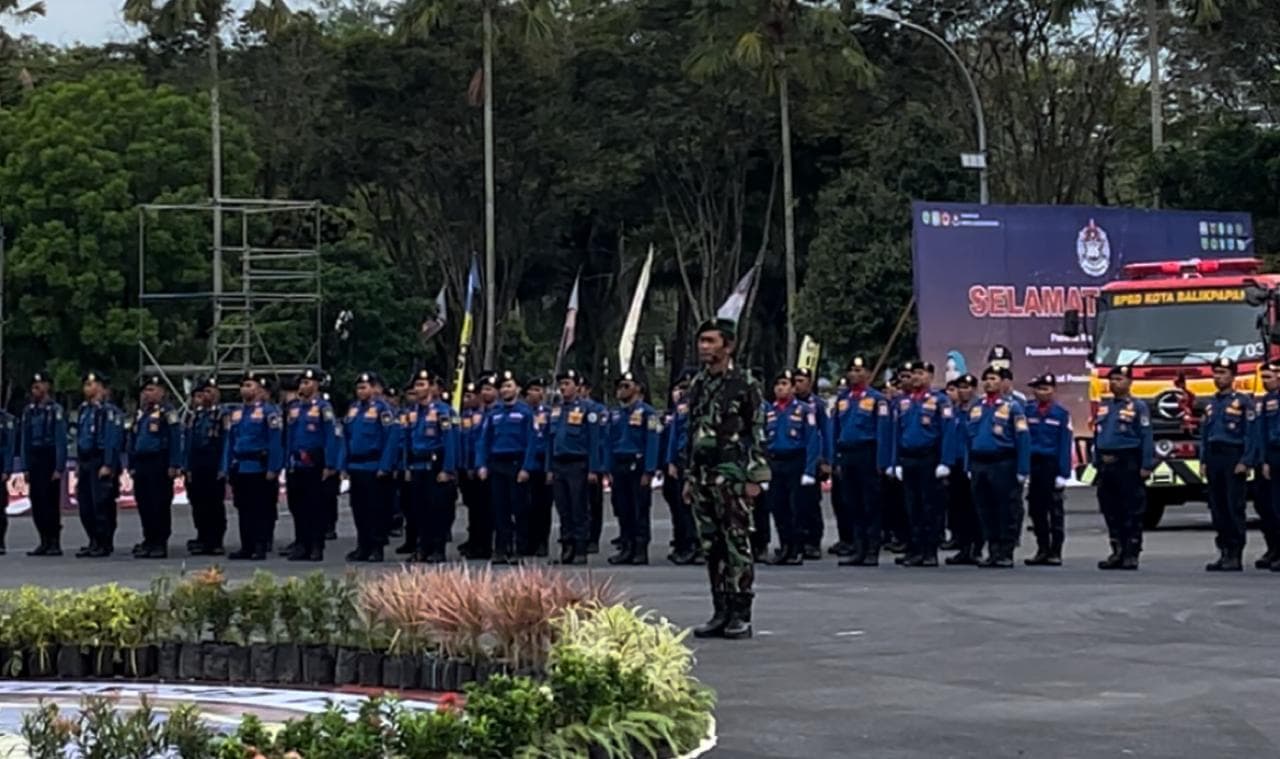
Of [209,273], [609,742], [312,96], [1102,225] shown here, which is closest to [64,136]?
[209,273]

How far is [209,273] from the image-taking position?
148ft

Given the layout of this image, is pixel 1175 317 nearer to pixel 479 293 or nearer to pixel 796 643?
pixel 796 643

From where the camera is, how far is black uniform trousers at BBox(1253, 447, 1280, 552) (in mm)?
17625

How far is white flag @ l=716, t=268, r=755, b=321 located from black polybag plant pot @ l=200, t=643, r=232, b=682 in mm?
31476

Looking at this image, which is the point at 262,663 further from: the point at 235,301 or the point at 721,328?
the point at 235,301

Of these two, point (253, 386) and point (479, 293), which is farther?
point (479, 293)

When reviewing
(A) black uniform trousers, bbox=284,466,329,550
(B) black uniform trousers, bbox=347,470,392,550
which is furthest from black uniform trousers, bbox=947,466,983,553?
(A) black uniform trousers, bbox=284,466,329,550

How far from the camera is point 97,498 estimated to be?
21516 mm

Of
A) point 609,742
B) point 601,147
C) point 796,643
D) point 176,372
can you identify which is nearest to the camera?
point 609,742

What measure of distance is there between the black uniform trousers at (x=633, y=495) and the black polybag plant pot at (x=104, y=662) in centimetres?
898

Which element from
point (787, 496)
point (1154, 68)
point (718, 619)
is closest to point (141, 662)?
point (718, 619)

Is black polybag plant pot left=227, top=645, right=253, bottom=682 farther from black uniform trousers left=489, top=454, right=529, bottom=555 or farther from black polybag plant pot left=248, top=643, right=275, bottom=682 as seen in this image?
black uniform trousers left=489, top=454, right=529, bottom=555

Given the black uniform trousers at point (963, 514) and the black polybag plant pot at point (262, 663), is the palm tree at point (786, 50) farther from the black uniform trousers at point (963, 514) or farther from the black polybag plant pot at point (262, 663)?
the black polybag plant pot at point (262, 663)

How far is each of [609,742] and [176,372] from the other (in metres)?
31.3
